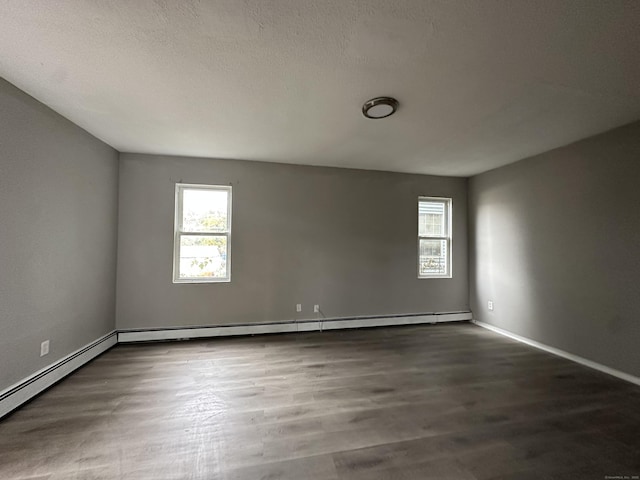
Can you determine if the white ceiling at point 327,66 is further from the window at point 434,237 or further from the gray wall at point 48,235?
the window at point 434,237

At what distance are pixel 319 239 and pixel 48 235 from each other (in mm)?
2957

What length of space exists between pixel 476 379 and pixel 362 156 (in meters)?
2.86

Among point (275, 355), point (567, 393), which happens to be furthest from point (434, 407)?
point (275, 355)

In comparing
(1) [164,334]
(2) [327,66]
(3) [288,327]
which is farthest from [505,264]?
(1) [164,334]

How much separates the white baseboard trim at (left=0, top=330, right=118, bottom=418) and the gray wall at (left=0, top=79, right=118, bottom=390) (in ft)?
0.20

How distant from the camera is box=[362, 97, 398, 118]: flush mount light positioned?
2.15 meters

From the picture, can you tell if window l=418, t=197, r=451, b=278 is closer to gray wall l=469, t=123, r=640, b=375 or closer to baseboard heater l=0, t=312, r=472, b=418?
gray wall l=469, t=123, r=640, b=375

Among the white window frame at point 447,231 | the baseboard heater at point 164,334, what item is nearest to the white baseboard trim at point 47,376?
the baseboard heater at point 164,334

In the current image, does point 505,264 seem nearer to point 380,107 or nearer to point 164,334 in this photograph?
A: point 380,107

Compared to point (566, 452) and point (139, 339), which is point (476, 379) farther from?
point (139, 339)

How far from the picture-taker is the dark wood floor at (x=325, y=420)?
154 centimetres

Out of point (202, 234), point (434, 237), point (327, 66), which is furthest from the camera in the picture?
point (434, 237)

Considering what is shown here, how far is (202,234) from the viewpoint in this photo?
372 centimetres

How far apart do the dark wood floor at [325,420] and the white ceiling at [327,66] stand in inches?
96.6
